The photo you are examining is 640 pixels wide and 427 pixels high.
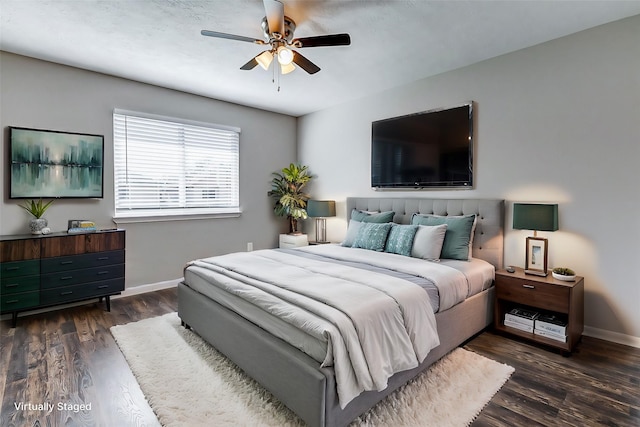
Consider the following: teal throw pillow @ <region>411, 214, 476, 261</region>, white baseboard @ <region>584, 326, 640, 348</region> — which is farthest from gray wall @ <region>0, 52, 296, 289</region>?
white baseboard @ <region>584, 326, 640, 348</region>

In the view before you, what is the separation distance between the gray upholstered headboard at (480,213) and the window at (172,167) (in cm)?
272

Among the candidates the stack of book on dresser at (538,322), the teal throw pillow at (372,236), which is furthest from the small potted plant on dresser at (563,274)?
the teal throw pillow at (372,236)

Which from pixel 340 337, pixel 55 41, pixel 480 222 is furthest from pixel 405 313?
pixel 55 41

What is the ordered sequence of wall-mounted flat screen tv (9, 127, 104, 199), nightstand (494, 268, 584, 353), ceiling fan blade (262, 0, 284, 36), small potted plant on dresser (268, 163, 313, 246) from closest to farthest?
ceiling fan blade (262, 0, 284, 36)
nightstand (494, 268, 584, 353)
wall-mounted flat screen tv (9, 127, 104, 199)
small potted plant on dresser (268, 163, 313, 246)

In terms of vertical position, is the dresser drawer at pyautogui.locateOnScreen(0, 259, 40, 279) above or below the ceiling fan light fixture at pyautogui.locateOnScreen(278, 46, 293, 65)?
below

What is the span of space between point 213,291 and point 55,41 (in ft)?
9.29

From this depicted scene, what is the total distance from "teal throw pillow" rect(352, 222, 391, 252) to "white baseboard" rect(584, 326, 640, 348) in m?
1.99

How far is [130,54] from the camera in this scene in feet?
10.7

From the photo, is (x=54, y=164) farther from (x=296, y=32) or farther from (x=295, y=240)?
(x=295, y=240)

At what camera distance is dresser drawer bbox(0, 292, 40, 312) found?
9.64 feet

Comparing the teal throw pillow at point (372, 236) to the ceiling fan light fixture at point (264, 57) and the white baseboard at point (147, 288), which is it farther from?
the white baseboard at point (147, 288)

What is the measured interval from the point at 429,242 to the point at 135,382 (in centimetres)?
269

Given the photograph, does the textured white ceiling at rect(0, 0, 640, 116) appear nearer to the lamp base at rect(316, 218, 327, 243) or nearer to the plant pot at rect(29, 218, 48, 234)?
the plant pot at rect(29, 218, 48, 234)

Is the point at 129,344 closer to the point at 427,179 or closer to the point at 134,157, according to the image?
the point at 134,157
